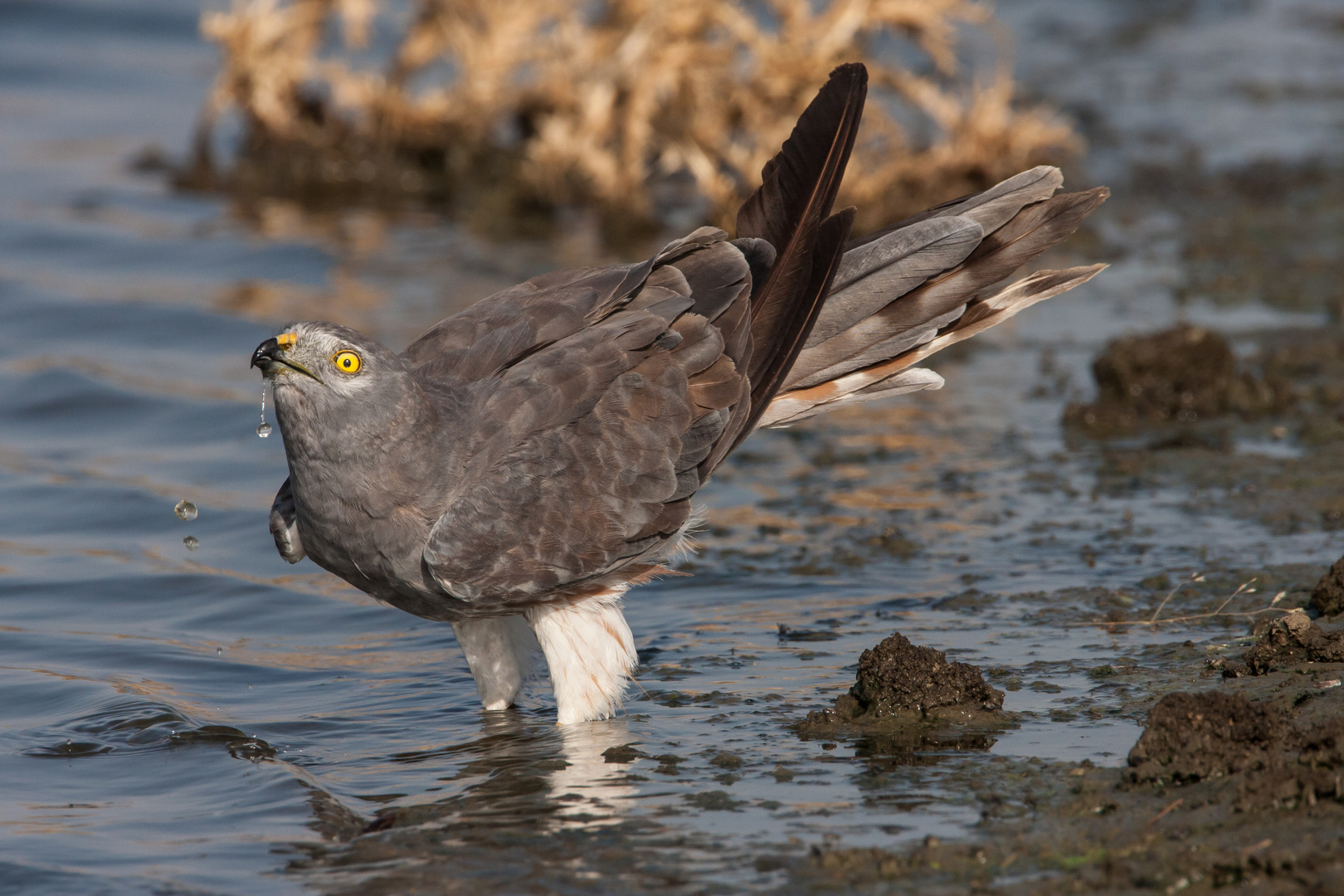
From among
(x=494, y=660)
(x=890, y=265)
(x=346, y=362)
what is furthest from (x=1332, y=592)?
(x=346, y=362)

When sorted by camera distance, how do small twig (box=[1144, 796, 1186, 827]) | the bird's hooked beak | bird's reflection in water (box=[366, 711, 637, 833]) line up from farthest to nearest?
the bird's hooked beak, bird's reflection in water (box=[366, 711, 637, 833]), small twig (box=[1144, 796, 1186, 827])

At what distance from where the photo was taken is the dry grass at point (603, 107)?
11422 mm

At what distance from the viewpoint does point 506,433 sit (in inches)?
211

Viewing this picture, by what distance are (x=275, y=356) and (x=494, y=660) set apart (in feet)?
4.87

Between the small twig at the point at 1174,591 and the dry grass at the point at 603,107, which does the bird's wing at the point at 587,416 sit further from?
the dry grass at the point at 603,107

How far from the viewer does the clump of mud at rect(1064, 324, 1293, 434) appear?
820 centimetres

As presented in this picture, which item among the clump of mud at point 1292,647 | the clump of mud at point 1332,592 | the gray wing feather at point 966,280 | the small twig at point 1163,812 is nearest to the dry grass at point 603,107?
the gray wing feather at point 966,280

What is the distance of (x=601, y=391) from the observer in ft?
17.9

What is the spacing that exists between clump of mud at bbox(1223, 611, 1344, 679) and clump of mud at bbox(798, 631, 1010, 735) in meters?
0.86

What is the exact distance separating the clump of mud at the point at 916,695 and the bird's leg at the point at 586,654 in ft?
2.51

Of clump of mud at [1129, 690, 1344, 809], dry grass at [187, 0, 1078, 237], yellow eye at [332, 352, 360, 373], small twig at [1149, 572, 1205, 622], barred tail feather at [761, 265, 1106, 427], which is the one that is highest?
dry grass at [187, 0, 1078, 237]

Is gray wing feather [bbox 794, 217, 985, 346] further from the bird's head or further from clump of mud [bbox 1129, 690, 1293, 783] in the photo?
clump of mud [bbox 1129, 690, 1293, 783]

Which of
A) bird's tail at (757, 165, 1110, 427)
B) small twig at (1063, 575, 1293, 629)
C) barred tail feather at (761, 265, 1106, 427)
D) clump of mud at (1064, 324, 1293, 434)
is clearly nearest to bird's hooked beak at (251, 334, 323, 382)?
bird's tail at (757, 165, 1110, 427)

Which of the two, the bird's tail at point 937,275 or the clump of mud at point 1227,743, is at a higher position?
the bird's tail at point 937,275
